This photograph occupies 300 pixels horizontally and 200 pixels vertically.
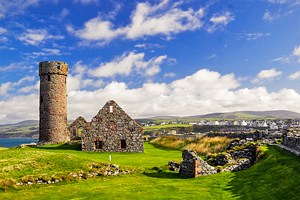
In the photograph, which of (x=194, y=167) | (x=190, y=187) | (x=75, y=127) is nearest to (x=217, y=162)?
(x=194, y=167)

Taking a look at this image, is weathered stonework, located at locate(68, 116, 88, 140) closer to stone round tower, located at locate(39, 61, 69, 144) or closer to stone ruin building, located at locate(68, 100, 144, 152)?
stone round tower, located at locate(39, 61, 69, 144)

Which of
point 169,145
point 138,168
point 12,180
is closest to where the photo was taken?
point 12,180

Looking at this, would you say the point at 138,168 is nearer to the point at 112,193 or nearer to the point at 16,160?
the point at 112,193

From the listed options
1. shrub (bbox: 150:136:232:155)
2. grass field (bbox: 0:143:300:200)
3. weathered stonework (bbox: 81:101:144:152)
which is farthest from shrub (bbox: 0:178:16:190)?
shrub (bbox: 150:136:232:155)

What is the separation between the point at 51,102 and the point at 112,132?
14095 millimetres

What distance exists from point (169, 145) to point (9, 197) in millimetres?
31352

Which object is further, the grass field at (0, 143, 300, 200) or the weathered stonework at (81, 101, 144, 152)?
the weathered stonework at (81, 101, 144, 152)

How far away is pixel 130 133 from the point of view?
41.0m

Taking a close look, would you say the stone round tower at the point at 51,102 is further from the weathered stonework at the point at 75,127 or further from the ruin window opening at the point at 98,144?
the ruin window opening at the point at 98,144

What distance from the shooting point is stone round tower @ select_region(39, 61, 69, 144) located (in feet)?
164

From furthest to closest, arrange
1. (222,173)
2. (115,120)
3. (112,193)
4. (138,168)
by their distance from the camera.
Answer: (115,120) < (138,168) < (222,173) < (112,193)

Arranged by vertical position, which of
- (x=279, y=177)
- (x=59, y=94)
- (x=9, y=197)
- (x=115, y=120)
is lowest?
(x=9, y=197)

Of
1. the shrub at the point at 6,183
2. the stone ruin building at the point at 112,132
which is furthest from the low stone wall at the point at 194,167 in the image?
the stone ruin building at the point at 112,132

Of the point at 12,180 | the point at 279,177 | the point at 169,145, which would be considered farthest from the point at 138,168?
the point at 169,145
